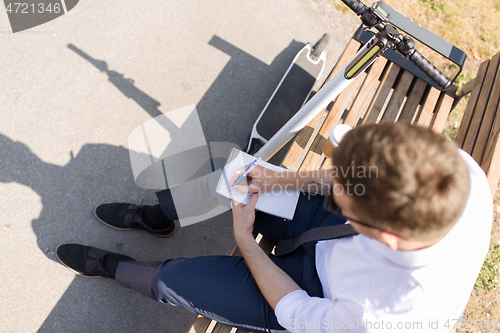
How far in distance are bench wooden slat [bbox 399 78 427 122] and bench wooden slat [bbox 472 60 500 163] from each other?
0.38 meters

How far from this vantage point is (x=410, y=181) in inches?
28.6

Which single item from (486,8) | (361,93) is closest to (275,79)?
(361,93)

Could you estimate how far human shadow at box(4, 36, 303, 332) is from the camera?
2.06 metres

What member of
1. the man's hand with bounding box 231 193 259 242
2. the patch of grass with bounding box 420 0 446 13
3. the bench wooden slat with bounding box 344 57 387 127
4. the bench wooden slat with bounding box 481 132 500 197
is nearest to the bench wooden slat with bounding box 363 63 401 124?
the bench wooden slat with bounding box 344 57 387 127

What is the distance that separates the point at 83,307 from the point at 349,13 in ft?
11.4

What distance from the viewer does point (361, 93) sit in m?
1.98

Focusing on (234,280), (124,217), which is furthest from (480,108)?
(124,217)

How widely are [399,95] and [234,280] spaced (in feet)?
5.33

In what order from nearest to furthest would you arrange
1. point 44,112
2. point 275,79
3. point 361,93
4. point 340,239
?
point 340,239 → point 361,93 → point 44,112 → point 275,79

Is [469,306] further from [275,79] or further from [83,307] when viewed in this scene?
[83,307]

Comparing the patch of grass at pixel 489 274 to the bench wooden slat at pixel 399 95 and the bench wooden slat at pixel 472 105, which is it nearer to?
the bench wooden slat at pixel 472 105

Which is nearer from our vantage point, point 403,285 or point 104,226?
point 403,285

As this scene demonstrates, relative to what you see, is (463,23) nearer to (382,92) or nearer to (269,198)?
(382,92)

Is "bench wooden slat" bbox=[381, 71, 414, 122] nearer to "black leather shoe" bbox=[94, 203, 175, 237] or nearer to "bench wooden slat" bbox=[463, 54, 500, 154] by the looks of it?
"bench wooden slat" bbox=[463, 54, 500, 154]
